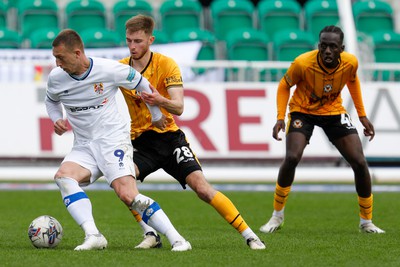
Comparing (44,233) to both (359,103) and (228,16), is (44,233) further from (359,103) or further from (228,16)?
(228,16)

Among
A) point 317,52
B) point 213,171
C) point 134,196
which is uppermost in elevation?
point 317,52

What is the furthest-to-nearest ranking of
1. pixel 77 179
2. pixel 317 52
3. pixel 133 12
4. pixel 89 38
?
pixel 133 12
pixel 89 38
pixel 317 52
pixel 77 179

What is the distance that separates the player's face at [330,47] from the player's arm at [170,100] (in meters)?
2.00

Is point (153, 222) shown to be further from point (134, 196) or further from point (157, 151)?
point (157, 151)

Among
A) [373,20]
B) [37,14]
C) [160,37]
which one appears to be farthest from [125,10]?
[373,20]

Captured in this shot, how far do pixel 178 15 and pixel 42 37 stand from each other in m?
3.13

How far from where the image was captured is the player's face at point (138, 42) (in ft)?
28.0

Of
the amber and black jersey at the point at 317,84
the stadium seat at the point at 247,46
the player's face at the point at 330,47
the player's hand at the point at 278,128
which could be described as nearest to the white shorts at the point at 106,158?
the player's hand at the point at 278,128

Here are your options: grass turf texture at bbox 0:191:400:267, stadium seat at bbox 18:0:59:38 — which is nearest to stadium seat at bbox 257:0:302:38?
stadium seat at bbox 18:0:59:38

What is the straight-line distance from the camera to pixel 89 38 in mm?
18797

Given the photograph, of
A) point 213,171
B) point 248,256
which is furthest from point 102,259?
point 213,171

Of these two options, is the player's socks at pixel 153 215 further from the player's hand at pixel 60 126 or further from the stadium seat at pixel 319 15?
the stadium seat at pixel 319 15

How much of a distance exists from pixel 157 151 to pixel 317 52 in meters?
2.35

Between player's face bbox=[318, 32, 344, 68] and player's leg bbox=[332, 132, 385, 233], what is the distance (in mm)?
850
